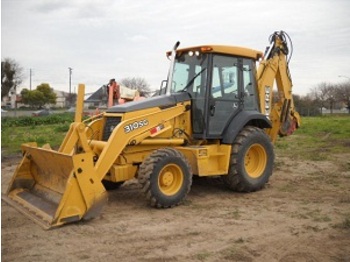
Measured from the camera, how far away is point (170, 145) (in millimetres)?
6941

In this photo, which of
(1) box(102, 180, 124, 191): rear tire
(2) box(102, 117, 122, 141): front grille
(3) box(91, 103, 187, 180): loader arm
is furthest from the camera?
(1) box(102, 180, 124, 191): rear tire

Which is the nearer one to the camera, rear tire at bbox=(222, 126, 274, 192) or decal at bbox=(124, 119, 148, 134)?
decal at bbox=(124, 119, 148, 134)

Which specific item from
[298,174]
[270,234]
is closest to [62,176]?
[270,234]

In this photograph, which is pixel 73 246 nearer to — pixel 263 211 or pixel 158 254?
pixel 158 254

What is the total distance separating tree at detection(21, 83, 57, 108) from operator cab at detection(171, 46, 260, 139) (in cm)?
5146

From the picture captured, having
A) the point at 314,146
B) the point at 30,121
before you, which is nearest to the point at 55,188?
the point at 314,146

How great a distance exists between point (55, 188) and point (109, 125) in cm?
137

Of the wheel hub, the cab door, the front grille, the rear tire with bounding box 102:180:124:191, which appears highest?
the cab door

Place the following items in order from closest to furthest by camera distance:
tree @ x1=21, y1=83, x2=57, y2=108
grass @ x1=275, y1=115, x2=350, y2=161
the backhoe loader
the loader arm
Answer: the backhoe loader
the loader arm
grass @ x1=275, y1=115, x2=350, y2=161
tree @ x1=21, y1=83, x2=57, y2=108

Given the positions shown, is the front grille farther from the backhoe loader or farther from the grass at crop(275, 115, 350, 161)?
the grass at crop(275, 115, 350, 161)

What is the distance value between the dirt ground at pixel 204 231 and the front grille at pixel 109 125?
112 cm

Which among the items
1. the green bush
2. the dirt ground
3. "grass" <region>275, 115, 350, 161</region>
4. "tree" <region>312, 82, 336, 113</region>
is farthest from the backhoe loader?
"tree" <region>312, 82, 336, 113</region>

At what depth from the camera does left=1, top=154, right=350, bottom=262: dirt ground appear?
176 inches

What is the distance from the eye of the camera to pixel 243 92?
7695 mm
